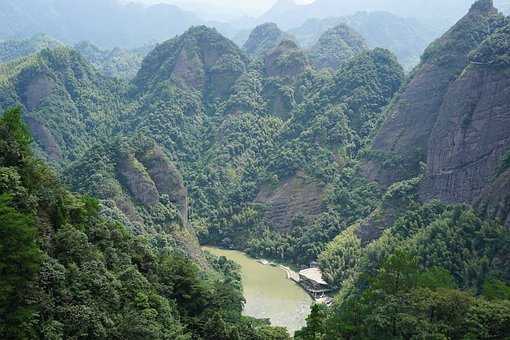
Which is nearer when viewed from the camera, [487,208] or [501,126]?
[487,208]

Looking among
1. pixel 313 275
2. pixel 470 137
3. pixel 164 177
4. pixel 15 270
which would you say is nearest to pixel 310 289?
pixel 313 275

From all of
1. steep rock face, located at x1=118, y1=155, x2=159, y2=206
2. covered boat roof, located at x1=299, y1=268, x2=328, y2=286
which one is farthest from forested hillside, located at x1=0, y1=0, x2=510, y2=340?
covered boat roof, located at x1=299, y1=268, x2=328, y2=286

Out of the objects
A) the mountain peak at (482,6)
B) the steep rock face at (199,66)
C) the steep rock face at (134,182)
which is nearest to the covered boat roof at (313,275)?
the steep rock face at (134,182)

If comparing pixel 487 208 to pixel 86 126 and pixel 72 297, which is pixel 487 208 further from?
pixel 86 126

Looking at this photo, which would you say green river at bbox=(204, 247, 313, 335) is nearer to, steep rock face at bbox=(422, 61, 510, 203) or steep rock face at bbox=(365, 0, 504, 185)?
steep rock face at bbox=(422, 61, 510, 203)

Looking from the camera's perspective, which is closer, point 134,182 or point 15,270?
point 15,270

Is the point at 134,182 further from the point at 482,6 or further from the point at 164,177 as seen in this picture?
the point at 482,6

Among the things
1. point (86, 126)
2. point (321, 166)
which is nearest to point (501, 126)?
point (321, 166)
